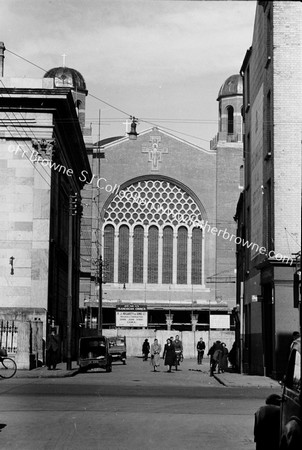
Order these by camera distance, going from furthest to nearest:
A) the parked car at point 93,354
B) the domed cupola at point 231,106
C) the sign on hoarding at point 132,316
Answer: the domed cupola at point 231,106 < the sign on hoarding at point 132,316 < the parked car at point 93,354

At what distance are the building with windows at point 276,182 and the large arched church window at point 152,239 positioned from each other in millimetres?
39706

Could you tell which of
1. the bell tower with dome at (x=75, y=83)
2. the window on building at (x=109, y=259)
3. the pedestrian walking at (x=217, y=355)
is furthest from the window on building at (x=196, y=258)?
the pedestrian walking at (x=217, y=355)

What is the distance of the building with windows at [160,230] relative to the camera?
2970 inches

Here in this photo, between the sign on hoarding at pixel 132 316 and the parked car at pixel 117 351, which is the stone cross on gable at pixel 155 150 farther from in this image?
the parked car at pixel 117 351

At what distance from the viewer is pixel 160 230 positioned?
75812 mm

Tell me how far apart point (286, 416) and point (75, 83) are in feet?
250

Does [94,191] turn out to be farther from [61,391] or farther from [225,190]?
[61,391]

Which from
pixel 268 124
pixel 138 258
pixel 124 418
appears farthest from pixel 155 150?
pixel 124 418

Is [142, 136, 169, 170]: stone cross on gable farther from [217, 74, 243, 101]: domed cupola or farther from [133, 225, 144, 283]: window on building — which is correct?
[217, 74, 243, 101]: domed cupola

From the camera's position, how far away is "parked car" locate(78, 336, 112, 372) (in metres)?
38.7

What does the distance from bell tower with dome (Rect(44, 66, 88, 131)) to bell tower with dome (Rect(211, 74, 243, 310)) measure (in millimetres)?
12821

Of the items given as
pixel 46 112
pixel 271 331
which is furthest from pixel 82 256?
pixel 271 331

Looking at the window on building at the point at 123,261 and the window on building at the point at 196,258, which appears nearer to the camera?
the window on building at the point at 123,261

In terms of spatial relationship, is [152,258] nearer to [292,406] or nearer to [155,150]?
[155,150]
